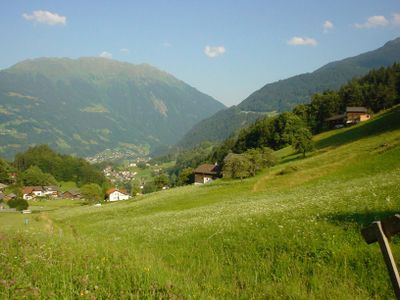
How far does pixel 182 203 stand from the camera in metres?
60.5

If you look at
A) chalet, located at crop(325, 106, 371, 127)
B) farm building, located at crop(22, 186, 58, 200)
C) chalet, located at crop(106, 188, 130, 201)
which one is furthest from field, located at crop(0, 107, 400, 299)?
farm building, located at crop(22, 186, 58, 200)

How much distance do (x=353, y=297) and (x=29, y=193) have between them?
200148 mm

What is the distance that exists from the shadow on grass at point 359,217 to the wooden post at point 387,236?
321 inches

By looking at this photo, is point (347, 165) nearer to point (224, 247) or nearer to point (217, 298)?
point (224, 247)

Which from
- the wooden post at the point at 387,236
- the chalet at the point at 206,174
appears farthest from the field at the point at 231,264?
the chalet at the point at 206,174

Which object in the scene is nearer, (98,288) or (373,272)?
(98,288)

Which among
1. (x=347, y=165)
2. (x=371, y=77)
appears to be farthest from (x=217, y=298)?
(x=371, y=77)

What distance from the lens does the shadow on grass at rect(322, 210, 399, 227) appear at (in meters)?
14.2

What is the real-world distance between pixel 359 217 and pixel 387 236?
9.66 m

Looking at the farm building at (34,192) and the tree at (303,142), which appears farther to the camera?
the farm building at (34,192)

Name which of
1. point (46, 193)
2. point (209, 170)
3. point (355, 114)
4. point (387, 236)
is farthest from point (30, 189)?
point (387, 236)

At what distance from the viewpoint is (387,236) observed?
6.02 m

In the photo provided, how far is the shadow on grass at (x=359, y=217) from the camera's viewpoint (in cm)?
1421

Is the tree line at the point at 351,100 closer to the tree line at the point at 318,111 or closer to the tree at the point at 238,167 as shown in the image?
the tree line at the point at 318,111
